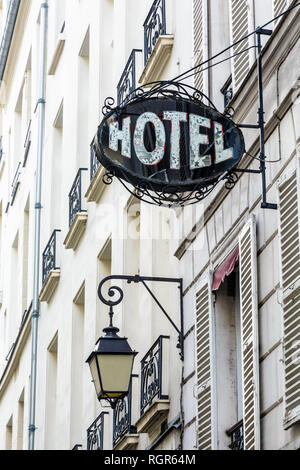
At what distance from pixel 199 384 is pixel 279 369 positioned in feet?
7.51

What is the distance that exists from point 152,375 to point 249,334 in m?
3.69

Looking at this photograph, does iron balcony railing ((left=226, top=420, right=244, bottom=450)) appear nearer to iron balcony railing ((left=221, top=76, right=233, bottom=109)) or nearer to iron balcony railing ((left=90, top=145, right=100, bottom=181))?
iron balcony railing ((left=221, top=76, right=233, bottom=109))

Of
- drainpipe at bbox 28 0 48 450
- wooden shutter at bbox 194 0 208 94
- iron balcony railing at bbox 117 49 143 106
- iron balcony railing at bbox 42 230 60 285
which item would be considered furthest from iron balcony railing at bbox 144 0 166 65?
drainpipe at bbox 28 0 48 450

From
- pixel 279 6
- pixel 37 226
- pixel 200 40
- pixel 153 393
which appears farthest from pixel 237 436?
pixel 37 226

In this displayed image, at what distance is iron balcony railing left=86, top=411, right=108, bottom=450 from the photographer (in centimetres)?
1736

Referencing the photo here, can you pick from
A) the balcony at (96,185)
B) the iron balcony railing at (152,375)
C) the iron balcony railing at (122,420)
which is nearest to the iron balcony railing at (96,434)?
the iron balcony railing at (122,420)

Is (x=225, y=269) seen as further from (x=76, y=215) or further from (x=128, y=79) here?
(x=76, y=215)

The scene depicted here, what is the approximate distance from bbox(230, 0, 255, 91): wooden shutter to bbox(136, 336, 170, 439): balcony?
3194 mm

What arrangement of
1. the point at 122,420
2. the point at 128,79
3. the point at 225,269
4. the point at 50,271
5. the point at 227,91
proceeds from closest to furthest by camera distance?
the point at 225,269 → the point at 227,91 → the point at 122,420 → the point at 128,79 → the point at 50,271

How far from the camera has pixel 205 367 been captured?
42.1ft

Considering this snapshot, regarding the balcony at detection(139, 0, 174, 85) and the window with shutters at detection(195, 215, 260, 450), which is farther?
the balcony at detection(139, 0, 174, 85)

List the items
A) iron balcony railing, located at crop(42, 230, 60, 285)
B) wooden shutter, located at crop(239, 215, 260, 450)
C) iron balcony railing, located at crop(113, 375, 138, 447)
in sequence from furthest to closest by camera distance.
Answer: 1. iron balcony railing, located at crop(42, 230, 60, 285)
2. iron balcony railing, located at crop(113, 375, 138, 447)
3. wooden shutter, located at crop(239, 215, 260, 450)

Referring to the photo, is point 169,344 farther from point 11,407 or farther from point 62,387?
point 11,407

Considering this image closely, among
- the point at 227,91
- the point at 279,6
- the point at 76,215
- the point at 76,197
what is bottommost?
the point at 279,6
